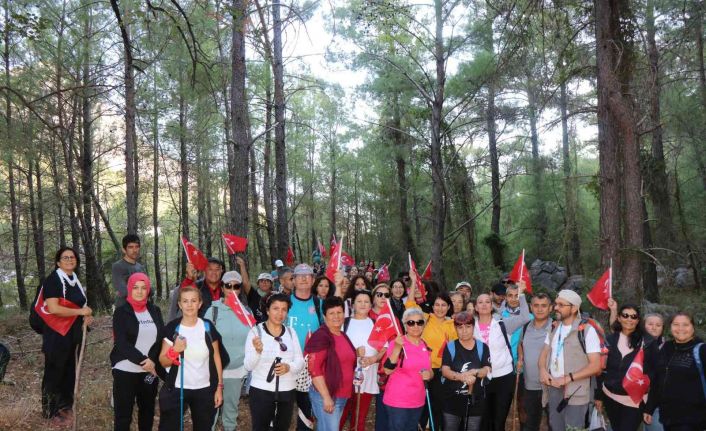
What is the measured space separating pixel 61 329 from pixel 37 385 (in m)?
2.24

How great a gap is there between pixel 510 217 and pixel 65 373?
2282 centimetres

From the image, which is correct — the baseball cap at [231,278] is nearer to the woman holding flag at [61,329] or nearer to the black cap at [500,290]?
the woman holding flag at [61,329]

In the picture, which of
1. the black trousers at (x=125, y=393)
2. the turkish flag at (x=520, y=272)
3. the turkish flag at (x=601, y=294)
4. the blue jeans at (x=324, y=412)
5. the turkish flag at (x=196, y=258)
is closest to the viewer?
the black trousers at (x=125, y=393)

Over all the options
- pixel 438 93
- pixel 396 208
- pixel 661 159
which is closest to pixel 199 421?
pixel 438 93

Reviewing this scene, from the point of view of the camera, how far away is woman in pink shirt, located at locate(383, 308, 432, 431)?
14.1 ft

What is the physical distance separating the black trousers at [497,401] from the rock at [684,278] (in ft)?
45.9

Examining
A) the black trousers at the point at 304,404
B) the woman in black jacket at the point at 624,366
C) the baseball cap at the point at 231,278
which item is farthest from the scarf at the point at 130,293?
the woman in black jacket at the point at 624,366

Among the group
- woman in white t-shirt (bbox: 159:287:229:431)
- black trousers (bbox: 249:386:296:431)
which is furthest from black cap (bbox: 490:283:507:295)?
woman in white t-shirt (bbox: 159:287:229:431)

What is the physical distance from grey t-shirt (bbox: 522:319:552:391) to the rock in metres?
13.7

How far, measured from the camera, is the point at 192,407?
3.80 metres

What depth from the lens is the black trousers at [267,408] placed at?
3.92m

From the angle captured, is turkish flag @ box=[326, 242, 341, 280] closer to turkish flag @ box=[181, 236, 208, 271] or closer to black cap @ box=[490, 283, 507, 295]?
turkish flag @ box=[181, 236, 208, 271]

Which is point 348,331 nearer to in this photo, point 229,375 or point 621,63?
point 229,375

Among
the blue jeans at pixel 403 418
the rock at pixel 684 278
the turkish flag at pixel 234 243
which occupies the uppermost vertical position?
the turkish flag at pixel 234 243
